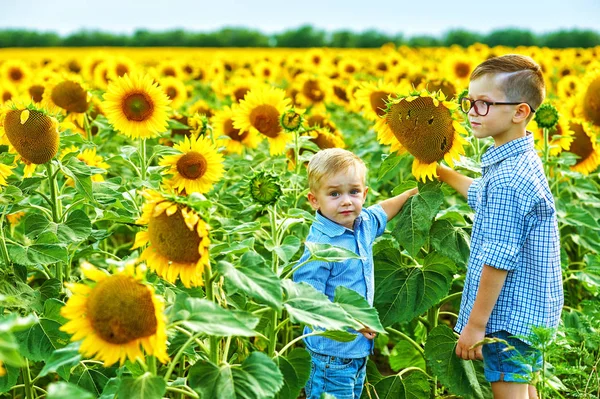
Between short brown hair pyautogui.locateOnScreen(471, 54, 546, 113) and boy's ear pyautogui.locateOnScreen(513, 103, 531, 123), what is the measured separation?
3 centimetres

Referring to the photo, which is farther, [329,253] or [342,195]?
[342,195]

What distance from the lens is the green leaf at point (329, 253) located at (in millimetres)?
2438

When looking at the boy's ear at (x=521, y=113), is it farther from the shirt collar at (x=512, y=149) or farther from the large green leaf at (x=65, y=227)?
the large green leaf at (x=65, y=227)

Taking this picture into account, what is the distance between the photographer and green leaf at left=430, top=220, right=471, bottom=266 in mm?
2943

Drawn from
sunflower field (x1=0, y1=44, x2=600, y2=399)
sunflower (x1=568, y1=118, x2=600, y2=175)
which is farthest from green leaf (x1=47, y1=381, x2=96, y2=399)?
sunflower (x1=568, y1=118, x2=600, y2=175)

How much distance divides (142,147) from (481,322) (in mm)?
1721

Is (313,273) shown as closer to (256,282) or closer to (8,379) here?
(256,282)

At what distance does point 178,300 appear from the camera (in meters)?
2.08

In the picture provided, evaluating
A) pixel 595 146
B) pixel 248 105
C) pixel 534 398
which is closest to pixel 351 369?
pixel 534 398

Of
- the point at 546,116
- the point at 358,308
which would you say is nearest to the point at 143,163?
the point at 358,308

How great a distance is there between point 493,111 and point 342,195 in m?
0.58

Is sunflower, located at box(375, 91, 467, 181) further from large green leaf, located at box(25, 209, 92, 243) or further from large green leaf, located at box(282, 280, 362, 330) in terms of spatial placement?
large green leaf, located at box(25, 209, 92, 243)

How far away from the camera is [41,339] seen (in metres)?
2.74

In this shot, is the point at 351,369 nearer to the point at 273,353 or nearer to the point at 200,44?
the point at 273,353
